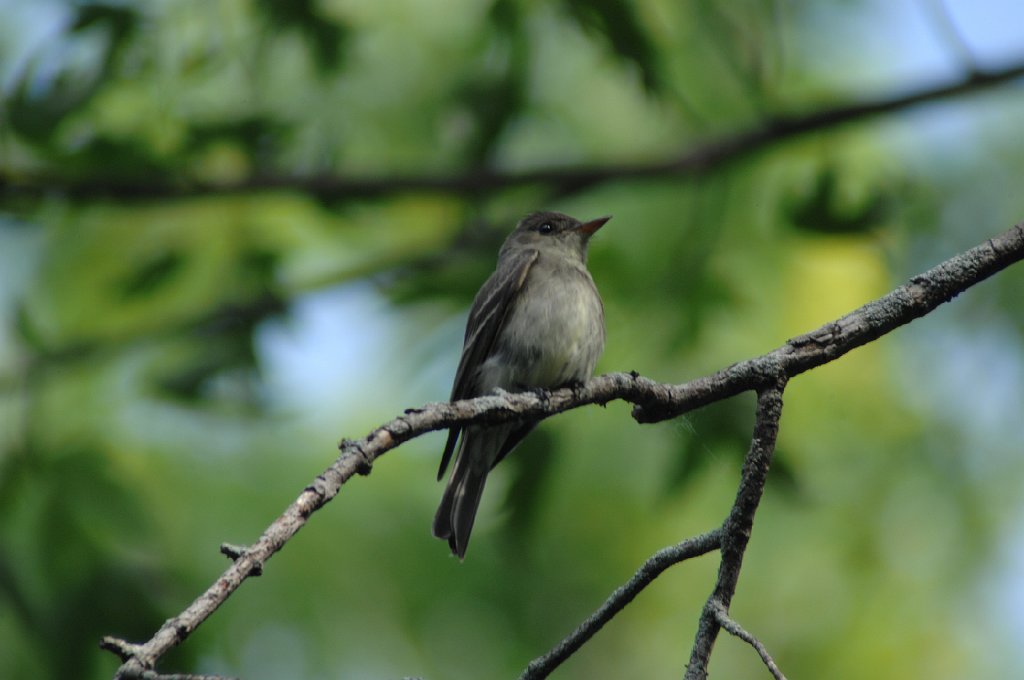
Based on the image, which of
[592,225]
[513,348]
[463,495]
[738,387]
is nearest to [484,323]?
[513,348]

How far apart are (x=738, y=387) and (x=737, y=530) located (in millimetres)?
511

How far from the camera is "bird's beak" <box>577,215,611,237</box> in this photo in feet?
21.0

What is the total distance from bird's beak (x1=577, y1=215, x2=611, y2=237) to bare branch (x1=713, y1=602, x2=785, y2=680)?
405 cm

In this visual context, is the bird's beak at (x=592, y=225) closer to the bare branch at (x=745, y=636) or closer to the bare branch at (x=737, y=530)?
the bare branch at (x=737, y=530)

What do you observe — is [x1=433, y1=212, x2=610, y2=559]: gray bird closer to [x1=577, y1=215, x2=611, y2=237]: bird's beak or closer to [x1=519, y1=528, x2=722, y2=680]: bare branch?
[x1=577, y1=215, x2=611, y2=237]: bird's beak

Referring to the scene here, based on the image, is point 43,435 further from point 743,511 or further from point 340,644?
point 743,511

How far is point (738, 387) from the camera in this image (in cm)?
297

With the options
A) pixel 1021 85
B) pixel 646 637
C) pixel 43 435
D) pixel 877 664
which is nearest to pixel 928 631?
pixel 877 664

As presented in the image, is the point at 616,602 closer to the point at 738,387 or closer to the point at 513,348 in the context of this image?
the point at 738,387

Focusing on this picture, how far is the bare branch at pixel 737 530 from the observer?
243 cm

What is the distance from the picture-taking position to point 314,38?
6082 millimetres

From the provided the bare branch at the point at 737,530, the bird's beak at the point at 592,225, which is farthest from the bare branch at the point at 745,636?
the bird's beak at the point at 592,225

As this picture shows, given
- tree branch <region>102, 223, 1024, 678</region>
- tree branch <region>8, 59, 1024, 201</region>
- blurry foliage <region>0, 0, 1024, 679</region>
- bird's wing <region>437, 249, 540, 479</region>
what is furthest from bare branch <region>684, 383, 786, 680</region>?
tree branch <region>8, 59, 1024, 201</region>

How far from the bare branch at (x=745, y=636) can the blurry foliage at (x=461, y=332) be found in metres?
2.47
